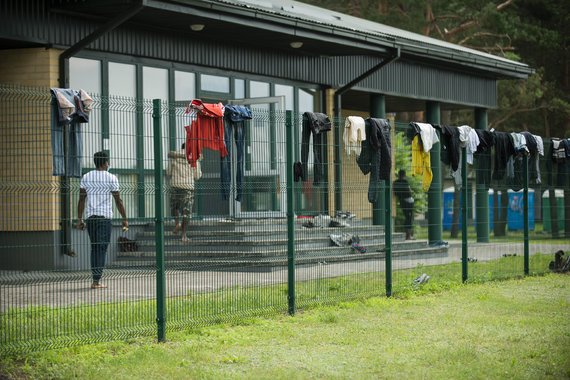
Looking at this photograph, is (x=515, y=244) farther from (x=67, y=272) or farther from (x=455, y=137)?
(x=67, y=272)

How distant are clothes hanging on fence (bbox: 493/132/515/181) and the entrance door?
517cm

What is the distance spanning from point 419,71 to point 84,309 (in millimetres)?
14871

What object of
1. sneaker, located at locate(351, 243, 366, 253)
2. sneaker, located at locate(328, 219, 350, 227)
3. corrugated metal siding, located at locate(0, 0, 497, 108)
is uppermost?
corrugated metal siding, located at locate(0, 0, 497, 108)

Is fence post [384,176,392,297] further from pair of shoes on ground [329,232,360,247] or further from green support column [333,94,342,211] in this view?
pair of shoes on ground [329,232,360,247]

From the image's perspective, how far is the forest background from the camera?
101 feet

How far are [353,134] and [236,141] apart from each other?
1.93 m

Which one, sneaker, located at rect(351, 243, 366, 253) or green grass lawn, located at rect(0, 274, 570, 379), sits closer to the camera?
green grass lawn, located at rect(0, 274, 570, 379)

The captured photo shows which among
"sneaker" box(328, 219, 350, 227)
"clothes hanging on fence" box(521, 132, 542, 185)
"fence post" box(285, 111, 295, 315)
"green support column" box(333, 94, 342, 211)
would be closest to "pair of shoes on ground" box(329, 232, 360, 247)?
"sneaker" box(328, 219, 350, 227)

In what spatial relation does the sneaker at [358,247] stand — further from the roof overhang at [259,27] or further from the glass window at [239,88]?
the glass window at [239,88]

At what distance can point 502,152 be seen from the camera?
13148 mm

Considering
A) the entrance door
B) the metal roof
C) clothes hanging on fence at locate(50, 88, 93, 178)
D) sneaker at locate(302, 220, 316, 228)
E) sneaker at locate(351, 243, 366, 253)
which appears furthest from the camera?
the metal roof

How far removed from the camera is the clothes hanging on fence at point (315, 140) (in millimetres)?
9562

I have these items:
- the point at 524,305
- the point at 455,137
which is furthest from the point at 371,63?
the point at 524,305

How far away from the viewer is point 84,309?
7406 mm
